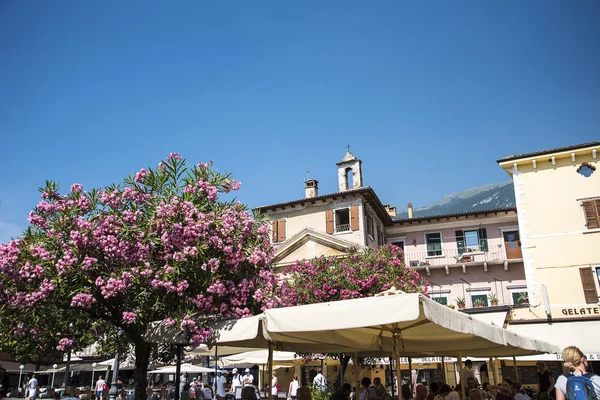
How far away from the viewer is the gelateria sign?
72.3 feet

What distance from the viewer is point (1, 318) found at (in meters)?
8.77

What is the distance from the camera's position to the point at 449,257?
107 feet

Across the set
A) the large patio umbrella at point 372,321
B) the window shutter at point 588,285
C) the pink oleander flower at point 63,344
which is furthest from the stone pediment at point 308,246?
the pink oleander flower at point 63,344

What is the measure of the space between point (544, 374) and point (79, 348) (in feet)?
34.1

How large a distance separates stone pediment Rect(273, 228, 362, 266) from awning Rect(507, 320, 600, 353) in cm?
1133

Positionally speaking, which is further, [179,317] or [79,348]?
[79,348]

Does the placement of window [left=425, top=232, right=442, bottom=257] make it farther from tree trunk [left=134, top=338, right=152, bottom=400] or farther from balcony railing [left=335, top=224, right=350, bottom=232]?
tree trunk [left=134, top=338, right=152, bottom=400]

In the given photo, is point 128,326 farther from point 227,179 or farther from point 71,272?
point 227,179

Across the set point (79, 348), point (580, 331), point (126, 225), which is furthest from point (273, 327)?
point (580, 331)

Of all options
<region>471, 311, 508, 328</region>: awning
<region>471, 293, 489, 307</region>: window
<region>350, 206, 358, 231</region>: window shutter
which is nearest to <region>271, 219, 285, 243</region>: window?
<region>350, 206, 358, 231</region>: window shutter

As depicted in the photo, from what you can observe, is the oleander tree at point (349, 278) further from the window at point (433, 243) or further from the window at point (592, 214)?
the window at point (433, 243)

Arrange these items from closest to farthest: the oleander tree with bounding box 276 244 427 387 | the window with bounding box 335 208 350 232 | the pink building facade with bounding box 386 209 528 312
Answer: the oleander tree with bounding box 276 244 427 387, the pink building facade with bounding box 386 209 528 312, the window with bounding box 335 208 350 232

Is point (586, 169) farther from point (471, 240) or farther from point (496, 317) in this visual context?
point (471, 240)

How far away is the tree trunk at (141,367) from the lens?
30.5ft
